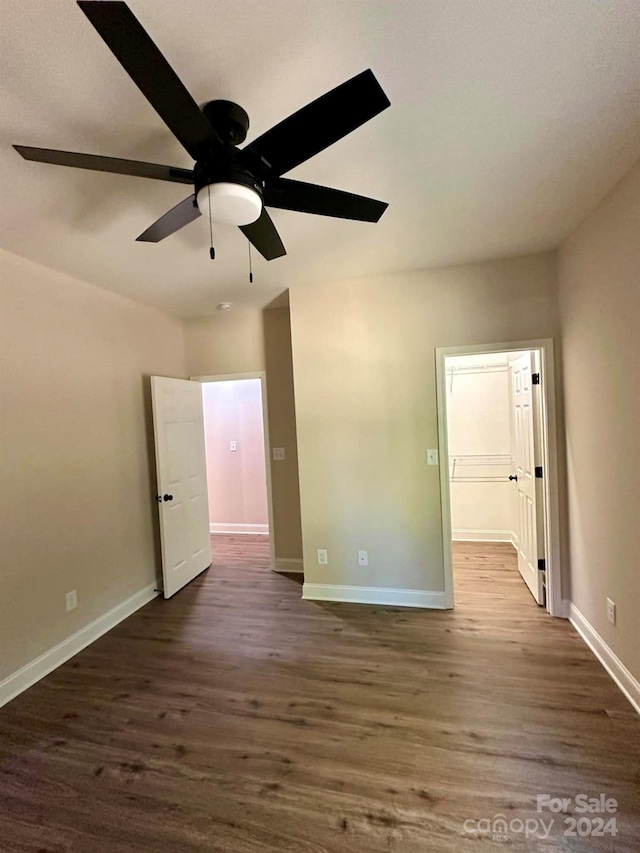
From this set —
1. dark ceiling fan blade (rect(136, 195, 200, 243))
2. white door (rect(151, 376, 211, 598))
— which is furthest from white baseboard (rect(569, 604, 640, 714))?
white door (rect(151, 376, 211, 598))

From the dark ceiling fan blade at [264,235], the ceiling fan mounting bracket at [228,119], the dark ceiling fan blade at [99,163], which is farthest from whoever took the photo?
the dark ceiling fan blade at [264,235]

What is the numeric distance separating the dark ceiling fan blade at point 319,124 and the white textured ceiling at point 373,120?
0.81 feet

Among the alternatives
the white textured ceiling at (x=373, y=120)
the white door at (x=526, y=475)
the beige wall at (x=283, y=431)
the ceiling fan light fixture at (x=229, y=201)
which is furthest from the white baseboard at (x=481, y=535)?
the ceiling fan light fixture at (x=229, y=201)

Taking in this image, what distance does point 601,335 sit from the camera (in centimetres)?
220

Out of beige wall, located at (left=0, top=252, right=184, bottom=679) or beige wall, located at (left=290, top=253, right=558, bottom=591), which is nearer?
beige wall, located at (left=0, top=252, right=184, bottom=679)

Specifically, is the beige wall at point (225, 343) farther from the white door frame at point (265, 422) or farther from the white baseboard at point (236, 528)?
the white baseboard at point (236, 528)

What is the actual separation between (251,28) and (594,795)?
9.55 ft

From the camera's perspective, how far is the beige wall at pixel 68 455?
2.37 metres

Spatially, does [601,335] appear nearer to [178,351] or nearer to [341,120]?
[341,120]

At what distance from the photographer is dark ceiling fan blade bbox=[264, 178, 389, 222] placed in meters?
1.40

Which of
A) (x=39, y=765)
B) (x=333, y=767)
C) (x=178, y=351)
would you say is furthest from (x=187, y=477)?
(x=333, y=767)

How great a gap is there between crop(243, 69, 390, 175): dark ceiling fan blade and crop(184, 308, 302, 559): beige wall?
262cm

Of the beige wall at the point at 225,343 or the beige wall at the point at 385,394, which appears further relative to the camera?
the beige wall at the point at 225,343

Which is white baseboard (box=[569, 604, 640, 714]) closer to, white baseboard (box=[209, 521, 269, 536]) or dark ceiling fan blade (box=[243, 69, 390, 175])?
dark ceiling fan blade (box=[243, 69, 390, 175])
